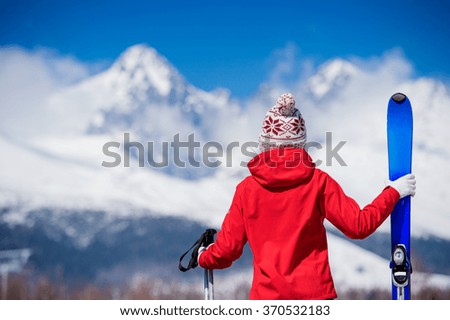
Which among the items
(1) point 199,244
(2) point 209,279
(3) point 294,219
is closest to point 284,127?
(3) point 294,219

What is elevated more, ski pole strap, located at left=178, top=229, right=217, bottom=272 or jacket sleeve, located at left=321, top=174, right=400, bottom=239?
jacket sleeve, located at left=321, top=174, right=400, bottom=239

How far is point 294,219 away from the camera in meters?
2.05

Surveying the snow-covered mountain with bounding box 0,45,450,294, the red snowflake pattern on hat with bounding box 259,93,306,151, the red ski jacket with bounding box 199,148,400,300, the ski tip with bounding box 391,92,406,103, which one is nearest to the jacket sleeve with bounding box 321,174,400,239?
the red ski jacket with bounding box 199,148,400,300

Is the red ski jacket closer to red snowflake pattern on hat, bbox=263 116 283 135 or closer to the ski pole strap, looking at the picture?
red snowflake pattern on hat, bbox=263 116 283 135

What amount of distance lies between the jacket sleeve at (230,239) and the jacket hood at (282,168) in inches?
3.9

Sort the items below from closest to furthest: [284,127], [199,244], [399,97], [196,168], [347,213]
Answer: [347,213] < [284,127] < [199,244] < [399,97] < [196,168]

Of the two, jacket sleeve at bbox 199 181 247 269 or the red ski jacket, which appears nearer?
the red ski jacket

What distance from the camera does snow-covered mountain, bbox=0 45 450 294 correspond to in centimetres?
1419

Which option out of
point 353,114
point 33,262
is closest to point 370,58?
point 353,114

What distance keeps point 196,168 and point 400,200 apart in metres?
18.2

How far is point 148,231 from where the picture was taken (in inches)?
618

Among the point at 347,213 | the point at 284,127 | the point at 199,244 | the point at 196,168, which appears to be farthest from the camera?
the point at 196,168

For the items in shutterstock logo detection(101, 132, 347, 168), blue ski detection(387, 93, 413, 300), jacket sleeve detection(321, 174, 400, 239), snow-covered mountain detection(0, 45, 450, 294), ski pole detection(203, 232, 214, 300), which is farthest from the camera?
shutterstock logo detection(101, 132, 347, 168)

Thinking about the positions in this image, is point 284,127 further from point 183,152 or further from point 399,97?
point 183,152
